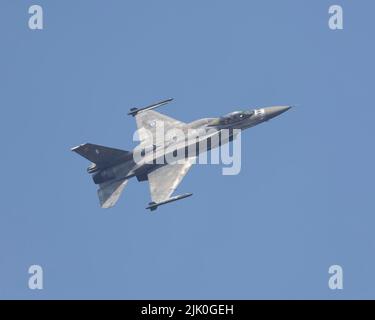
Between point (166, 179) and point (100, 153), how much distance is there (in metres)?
4.47

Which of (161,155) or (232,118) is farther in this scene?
(232,118)

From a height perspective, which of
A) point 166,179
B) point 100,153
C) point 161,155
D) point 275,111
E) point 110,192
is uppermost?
point 275,111

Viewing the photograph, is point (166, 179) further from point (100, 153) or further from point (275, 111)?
point (275, 111)

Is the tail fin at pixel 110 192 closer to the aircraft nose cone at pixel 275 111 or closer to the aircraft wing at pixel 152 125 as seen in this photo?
the aircraft wing at pixel 152 125

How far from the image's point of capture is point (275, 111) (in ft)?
211

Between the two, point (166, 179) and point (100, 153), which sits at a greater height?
point (100, 153)

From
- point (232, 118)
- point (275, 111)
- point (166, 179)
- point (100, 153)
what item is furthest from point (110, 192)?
point (275, 111)

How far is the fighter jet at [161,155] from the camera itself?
62375 mm

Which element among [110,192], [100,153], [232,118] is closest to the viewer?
[110,192]

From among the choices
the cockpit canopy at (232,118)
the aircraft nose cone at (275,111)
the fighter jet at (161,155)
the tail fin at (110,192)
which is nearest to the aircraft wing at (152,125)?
the fighter jet at (161,155)

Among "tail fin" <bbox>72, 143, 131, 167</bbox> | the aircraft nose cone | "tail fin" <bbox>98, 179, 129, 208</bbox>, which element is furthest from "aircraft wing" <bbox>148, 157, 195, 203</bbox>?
the aircraft nose cone

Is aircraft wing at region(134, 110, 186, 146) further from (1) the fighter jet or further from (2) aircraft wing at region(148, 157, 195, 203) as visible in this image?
(2) aircraft wing at region(148, 157, 195, 203)

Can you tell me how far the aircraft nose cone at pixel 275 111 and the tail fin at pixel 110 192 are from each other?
10070 millimetres

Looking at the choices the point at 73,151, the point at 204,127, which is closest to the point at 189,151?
the point at 204,127
